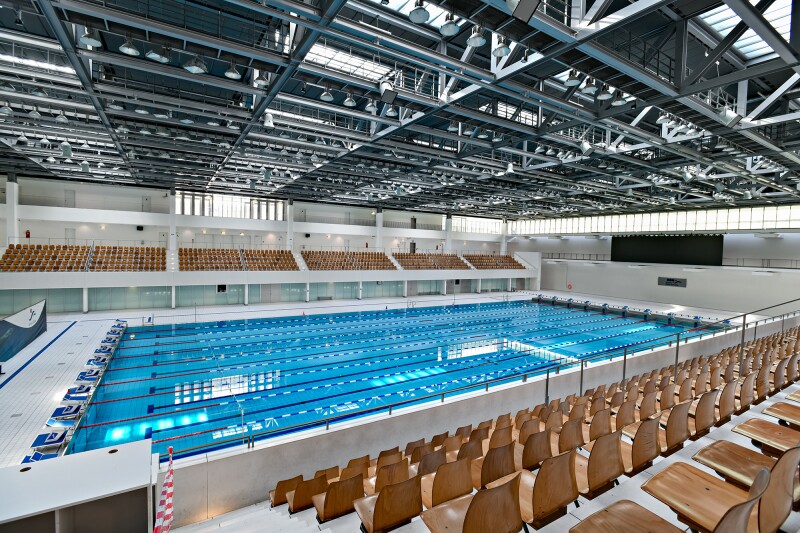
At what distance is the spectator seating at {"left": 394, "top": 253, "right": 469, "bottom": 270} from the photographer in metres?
30.6

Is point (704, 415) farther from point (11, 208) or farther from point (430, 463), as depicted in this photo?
point (11, 208)

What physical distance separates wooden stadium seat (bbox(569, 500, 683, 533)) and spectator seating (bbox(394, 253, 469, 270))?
27380 mm

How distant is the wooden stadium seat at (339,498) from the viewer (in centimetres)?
368

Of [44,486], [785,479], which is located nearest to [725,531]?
[785,479]

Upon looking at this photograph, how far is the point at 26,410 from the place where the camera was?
8.26m

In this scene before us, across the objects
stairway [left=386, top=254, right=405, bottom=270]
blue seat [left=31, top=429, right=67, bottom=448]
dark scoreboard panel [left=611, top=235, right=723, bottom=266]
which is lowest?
blue seat [left=31, top=429, right=67, bottom=448]

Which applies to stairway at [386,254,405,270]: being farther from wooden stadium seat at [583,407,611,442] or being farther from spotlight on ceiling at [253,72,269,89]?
wooden stadium seat at [583,407,611,442]

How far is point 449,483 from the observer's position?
3.20 metres

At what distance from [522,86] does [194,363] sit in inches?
501

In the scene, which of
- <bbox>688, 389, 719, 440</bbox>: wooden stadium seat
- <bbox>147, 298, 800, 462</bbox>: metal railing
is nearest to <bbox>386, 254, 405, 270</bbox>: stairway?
<bbox>147, 298, 800, 462</bbox>: metal railing

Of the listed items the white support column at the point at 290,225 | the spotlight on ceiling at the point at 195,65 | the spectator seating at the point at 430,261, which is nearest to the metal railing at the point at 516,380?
the spotlight on ceiling at the point at 195,65

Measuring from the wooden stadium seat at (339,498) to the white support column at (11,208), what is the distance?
79.7 ft

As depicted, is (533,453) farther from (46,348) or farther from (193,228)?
(193,228)

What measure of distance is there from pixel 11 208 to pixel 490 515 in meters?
26.4
